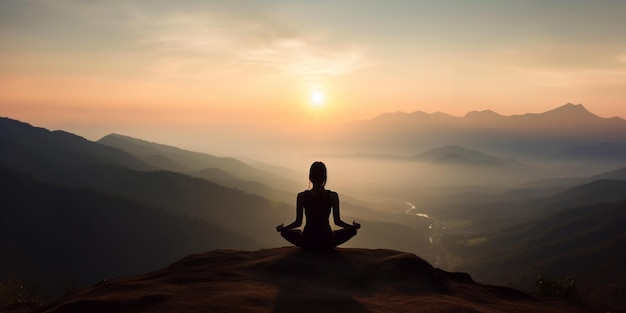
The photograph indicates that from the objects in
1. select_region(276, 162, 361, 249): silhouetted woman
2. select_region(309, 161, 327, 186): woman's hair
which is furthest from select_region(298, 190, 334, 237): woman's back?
select_region(309, 161, 327, 186): woman's hair

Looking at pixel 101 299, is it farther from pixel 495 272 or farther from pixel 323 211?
pixel 495 272

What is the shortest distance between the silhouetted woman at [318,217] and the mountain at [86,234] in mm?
116885

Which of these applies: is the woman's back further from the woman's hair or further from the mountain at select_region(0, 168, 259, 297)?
the mountain at select_region(0, 168, 259, 297)

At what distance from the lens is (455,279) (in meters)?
14.3

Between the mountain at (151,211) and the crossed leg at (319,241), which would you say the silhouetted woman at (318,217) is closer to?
the crossed leg at (319,241)

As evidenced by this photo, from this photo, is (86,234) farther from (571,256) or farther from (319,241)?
(571,256)

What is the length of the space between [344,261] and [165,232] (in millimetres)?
145275

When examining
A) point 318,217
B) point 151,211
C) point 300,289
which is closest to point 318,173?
point 318,217

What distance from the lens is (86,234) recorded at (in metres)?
138

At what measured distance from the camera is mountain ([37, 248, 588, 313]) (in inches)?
345

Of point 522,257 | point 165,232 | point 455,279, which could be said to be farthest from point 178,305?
point 522,257

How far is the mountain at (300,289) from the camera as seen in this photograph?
8.76 metres

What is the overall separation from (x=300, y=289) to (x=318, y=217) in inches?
132

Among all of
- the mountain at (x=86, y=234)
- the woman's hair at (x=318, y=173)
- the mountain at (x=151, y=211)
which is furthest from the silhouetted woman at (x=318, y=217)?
the mountain at (x=151, y=211)
